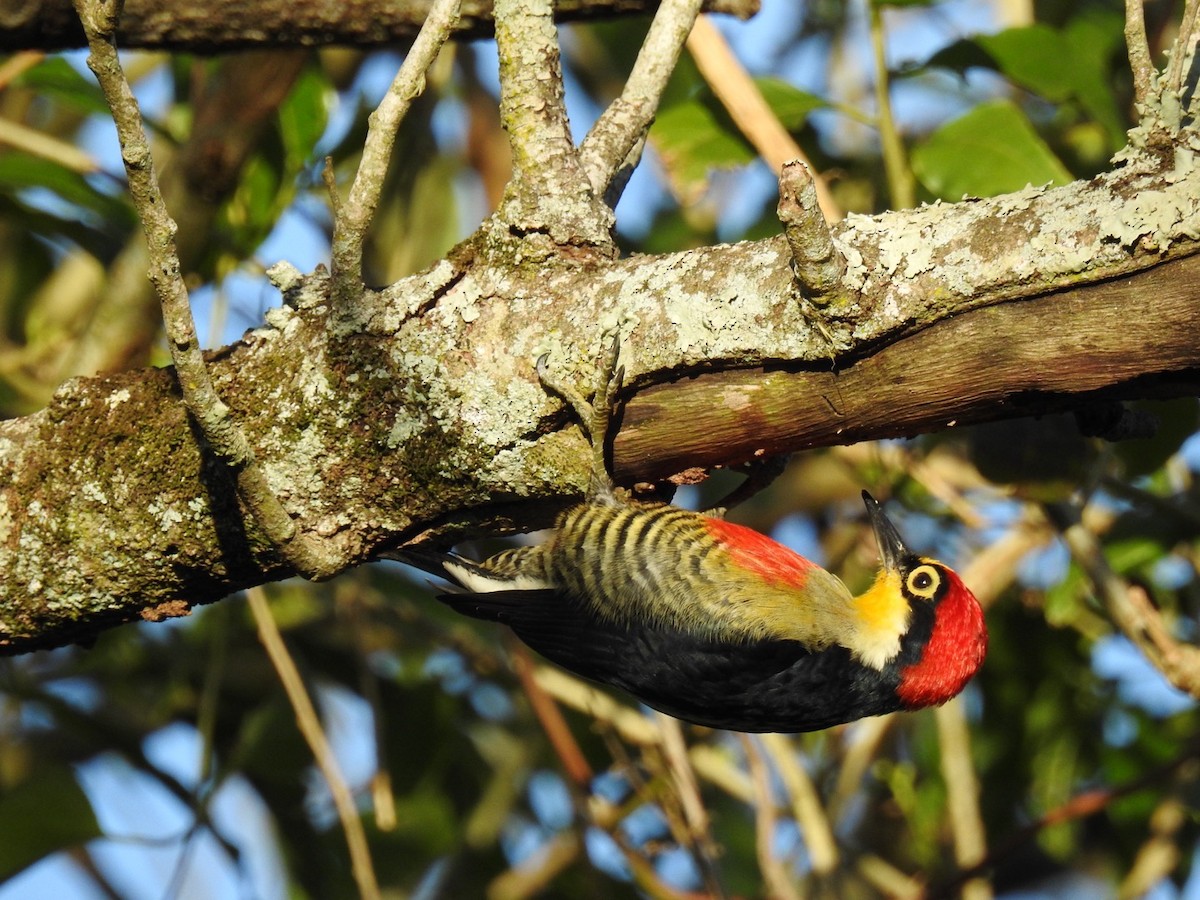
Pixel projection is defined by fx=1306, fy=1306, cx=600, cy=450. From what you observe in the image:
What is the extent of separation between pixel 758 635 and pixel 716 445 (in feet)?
2.89

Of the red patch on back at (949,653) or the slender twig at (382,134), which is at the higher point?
the slender twig at (382,134)

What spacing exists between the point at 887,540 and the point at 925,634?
36 centimetres

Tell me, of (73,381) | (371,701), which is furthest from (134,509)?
(371,701)

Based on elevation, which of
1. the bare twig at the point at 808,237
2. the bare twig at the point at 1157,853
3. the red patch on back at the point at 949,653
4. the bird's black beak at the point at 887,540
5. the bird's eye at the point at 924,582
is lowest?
the bare twig at the point at 1157,853

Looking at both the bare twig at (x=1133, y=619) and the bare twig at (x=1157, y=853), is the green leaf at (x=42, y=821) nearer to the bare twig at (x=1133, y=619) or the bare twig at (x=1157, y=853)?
the bare twig at (x=1133, y=619)

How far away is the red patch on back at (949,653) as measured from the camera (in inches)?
122

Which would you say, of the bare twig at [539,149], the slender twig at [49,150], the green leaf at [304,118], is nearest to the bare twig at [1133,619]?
the bare twig at [539,149]

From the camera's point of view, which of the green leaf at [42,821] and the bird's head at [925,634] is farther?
the green leaf at [42,821]

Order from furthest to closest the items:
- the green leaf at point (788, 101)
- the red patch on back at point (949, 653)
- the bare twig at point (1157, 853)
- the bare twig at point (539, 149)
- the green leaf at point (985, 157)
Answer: the bare twig at point (1157, 853) < the green leaf at point (788, 101) < the green leaf at point (985, 157) < the red patch on back at point (949, 653) < the bare twig at point (539, 149)

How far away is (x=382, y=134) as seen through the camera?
7.36ft

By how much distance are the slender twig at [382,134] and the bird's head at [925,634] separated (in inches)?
60.5

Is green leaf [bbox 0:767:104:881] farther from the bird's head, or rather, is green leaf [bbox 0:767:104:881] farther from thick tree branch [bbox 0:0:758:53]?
the bird's head

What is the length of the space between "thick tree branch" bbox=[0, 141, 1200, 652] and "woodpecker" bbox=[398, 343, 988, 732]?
0.53 meters

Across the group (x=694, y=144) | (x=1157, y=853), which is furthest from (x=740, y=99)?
(x=1157, y=853)
